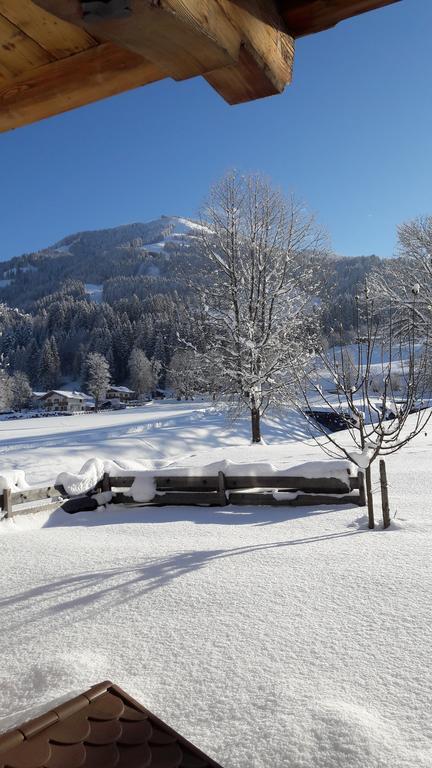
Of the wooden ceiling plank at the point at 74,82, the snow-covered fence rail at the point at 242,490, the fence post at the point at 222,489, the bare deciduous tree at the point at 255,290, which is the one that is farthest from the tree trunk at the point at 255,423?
the wooden ceiling plank at the point at 74,82

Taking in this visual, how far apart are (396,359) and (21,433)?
7096cm

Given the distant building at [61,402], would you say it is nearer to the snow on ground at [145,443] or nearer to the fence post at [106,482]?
the snow on ground at [145,443]

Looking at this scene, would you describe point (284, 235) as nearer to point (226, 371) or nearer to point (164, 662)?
point (226, 371)

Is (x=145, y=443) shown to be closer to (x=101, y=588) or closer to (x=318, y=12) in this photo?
(x=101, y=588)

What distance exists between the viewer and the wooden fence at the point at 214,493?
26.5 ft

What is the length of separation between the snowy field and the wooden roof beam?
273cm

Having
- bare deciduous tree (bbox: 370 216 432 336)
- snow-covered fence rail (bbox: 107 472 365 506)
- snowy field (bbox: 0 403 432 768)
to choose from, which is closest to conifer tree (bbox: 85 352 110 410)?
bare deciduous tree (bbox: 370 216 432 336)

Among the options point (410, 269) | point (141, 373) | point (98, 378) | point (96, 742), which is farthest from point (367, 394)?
point (141, 373)

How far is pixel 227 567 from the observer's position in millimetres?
5129

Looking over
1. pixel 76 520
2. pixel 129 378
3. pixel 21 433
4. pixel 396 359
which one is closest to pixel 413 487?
pixel 76 520

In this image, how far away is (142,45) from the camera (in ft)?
4.91

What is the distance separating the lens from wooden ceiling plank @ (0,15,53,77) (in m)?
1.85

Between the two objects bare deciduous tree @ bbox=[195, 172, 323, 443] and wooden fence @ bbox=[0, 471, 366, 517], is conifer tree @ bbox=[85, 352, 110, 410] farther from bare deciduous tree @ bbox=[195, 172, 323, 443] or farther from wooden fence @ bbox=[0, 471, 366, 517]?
wooden fence @ bbox=[0, 471, 366, 517]

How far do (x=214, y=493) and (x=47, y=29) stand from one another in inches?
306
